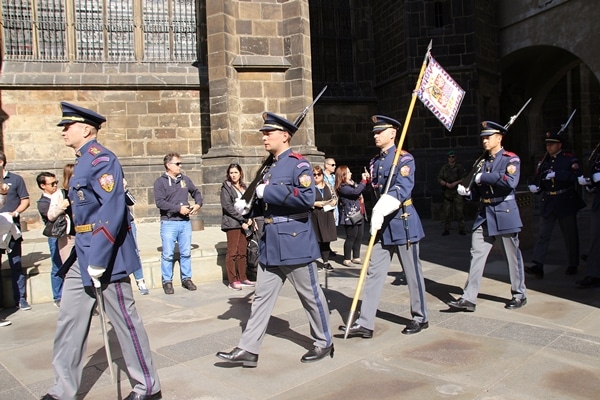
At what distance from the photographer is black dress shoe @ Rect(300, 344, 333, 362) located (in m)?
4.36

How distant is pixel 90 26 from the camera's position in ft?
43.6

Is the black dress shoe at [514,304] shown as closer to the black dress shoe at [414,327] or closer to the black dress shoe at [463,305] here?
the black dress shoe at [463,305]

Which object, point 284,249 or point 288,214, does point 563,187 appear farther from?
point 284,249

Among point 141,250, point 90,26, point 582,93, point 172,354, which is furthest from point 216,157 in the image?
point 582,93

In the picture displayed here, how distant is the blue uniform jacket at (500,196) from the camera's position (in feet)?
19.1

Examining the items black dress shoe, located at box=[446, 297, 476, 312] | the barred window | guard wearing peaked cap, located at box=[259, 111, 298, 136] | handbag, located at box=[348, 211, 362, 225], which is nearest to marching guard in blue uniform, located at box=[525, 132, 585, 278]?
black dress shoe, located at box=[446, 297, 476, 312]

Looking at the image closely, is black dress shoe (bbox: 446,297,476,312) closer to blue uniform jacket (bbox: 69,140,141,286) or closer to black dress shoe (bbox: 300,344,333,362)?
black dress shoe (bbox: 300,344,333,362)

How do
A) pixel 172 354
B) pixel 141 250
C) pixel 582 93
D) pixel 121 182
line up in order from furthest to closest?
pixel 582 93, pixel 141 250, pixel 172 354, pixel 121 182

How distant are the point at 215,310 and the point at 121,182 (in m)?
2.96

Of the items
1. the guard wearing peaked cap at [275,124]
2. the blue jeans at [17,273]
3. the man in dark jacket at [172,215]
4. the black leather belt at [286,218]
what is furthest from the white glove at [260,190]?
the blue jeans at [17,273]

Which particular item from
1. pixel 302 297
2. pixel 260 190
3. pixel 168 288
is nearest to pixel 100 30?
pixel 168 288

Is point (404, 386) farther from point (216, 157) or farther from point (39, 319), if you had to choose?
point (216, 157)

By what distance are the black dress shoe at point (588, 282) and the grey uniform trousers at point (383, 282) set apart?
278 centimetres

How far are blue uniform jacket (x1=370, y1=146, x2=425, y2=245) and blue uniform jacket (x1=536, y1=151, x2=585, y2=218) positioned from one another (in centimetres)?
340
